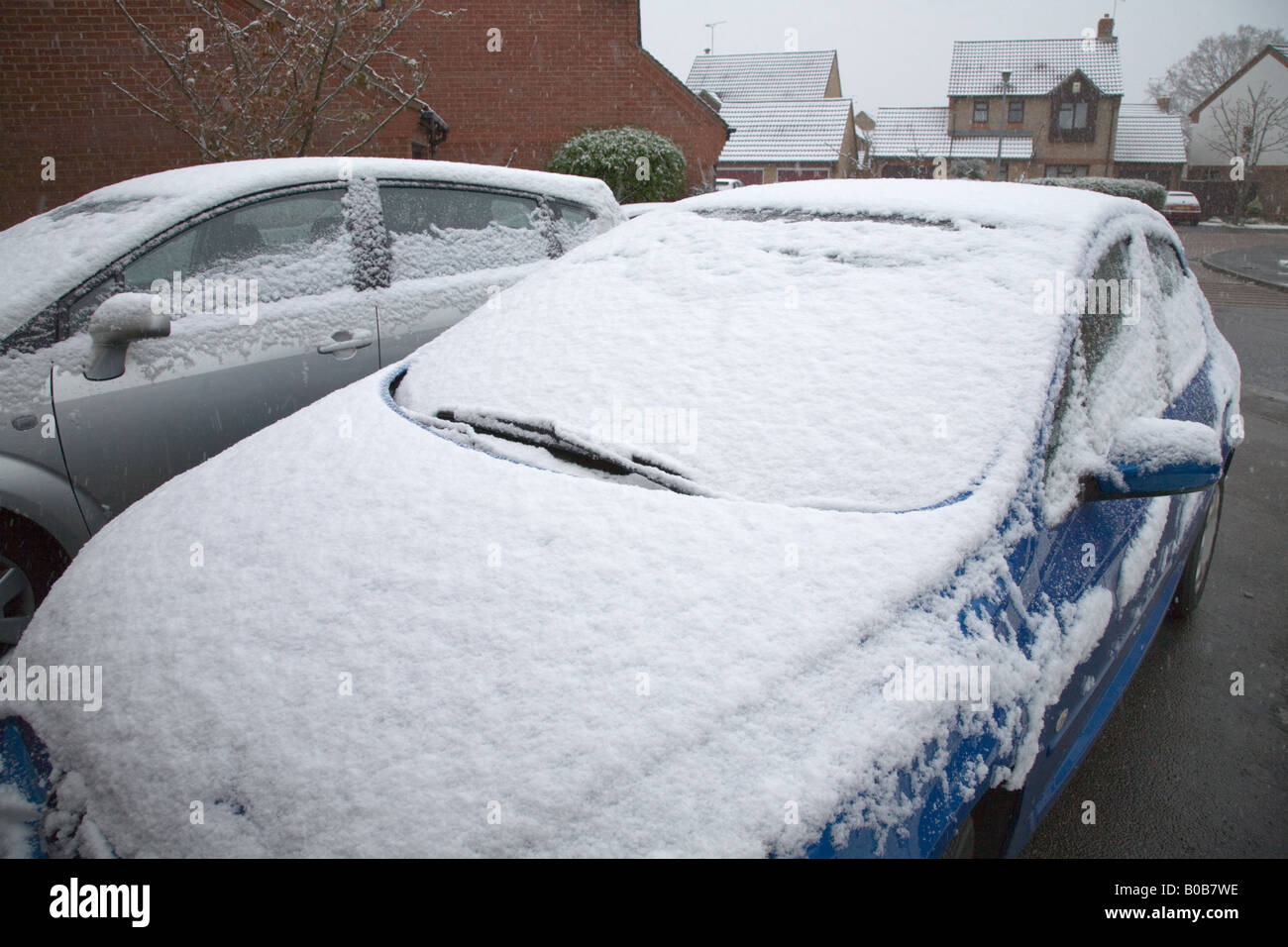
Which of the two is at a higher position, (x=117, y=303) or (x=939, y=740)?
(x=117, y=303)

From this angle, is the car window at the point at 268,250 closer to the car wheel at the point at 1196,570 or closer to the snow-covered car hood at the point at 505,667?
the snow-covered car hood at the point at 505,667

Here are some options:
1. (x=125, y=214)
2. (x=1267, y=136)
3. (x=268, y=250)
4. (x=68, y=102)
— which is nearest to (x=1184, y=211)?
(x=1267, y=136)

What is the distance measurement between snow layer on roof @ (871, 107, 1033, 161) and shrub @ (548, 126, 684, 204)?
36.0m

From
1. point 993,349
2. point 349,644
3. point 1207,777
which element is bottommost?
point 1207,777

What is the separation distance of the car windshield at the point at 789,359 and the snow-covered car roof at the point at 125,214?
4.70 feet

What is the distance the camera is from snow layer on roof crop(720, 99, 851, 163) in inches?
1578

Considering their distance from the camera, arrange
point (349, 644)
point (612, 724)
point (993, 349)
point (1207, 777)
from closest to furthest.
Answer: point (612, 724) → point (349, 644) → point (993, 349) → point (1207, 777)

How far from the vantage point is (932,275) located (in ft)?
6.84

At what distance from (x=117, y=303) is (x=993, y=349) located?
2.75 meters

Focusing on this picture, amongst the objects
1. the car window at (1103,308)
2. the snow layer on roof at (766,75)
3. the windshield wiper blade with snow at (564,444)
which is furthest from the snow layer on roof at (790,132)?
the windshield wiper blade with snow at (564,444)

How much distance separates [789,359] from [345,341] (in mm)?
2315

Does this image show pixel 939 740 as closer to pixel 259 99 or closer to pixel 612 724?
pixel 612 724

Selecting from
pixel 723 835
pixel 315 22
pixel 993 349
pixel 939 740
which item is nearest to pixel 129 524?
pixel 723 835

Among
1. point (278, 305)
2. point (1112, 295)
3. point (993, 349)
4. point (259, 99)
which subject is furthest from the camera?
point (259, 99)
